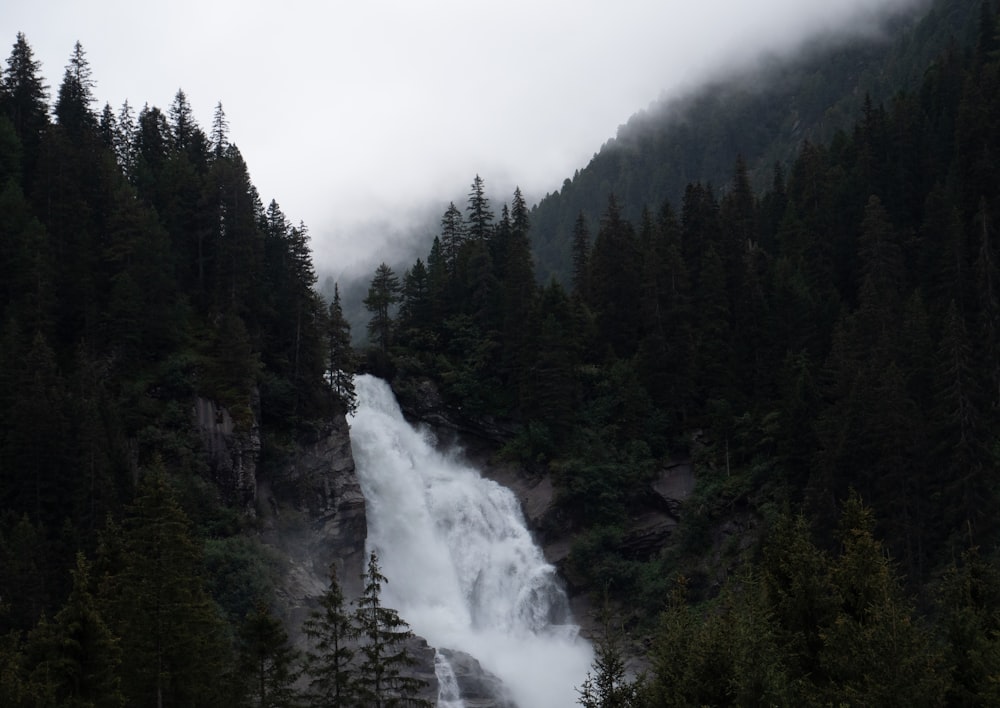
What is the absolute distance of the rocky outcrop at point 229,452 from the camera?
198ft

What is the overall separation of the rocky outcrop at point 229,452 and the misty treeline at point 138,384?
336 millimetres

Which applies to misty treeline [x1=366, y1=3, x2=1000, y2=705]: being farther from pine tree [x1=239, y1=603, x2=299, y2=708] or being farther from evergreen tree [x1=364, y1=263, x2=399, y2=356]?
pine tree [x1=239, y1=603, x2=299, y2=708]

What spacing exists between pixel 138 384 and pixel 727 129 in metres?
126

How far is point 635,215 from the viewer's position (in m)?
157

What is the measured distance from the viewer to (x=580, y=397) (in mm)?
75375

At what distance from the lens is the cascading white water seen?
201 feet

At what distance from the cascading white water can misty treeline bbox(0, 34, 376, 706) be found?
18.2ft

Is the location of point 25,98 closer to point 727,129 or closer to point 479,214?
point 479,214

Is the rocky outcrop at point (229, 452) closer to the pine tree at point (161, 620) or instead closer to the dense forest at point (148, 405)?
the dense forest at point (148, 405)

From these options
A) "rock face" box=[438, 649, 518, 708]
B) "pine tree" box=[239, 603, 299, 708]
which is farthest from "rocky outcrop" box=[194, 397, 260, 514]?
"pine tree" box=[239, 603, 299, 708]

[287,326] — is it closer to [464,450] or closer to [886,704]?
[464,450]

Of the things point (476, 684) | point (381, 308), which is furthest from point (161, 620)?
point (381, 308)

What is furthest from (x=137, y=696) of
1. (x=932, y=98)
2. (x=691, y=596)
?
(x=932, y=98)

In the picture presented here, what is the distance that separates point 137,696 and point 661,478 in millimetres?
43543
